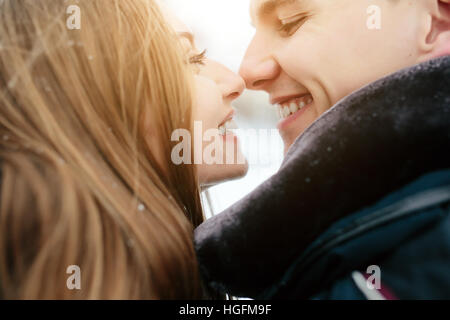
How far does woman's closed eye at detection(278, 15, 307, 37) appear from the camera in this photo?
0.86 metres

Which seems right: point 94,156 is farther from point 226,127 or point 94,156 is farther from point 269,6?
point 269,6

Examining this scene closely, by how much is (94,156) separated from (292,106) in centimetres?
57

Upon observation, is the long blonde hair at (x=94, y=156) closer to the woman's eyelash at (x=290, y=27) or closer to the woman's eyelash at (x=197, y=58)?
the woman's eyelash at (x=197, y=58)

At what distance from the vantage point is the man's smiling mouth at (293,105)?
91cm

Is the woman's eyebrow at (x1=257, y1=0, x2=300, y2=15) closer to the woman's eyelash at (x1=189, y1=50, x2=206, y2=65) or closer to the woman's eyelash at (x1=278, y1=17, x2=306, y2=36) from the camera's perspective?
the woman's eyelash at (x1=278, y1=17, x2=306, y2=36)

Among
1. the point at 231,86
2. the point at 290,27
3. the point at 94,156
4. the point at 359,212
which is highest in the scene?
the point at 290,27

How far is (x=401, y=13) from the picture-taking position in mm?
754

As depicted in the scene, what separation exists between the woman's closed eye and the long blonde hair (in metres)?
0.30

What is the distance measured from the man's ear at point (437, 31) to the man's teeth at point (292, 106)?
28cm

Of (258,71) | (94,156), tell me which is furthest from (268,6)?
(94,156)

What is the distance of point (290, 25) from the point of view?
88 centimetres

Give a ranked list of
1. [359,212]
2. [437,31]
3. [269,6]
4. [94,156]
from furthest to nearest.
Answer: [269,6] < [437,31] < [94,156] < [359,212]

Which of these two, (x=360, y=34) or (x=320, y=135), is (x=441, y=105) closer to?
(x=320, y=135)

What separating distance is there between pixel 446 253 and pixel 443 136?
15 centimetres
